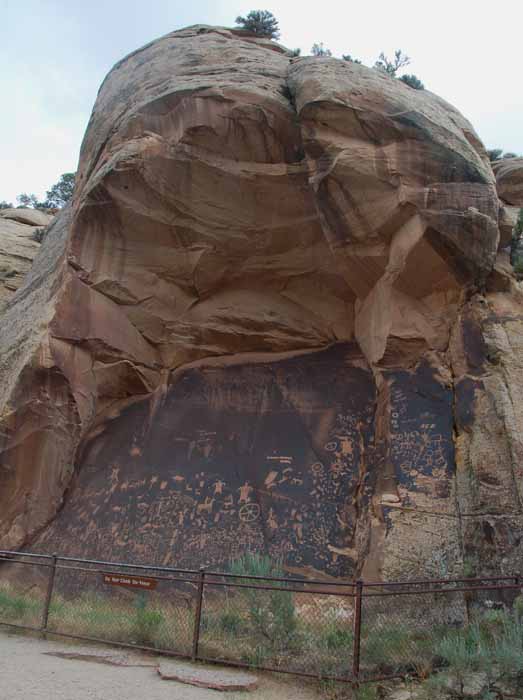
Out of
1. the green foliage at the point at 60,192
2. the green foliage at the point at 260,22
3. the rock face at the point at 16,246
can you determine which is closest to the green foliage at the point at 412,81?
the green foliage at the point at 260,22

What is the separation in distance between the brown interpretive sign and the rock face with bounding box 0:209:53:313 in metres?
10.8

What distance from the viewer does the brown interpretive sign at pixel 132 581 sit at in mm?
6346

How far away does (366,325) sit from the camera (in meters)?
9.87

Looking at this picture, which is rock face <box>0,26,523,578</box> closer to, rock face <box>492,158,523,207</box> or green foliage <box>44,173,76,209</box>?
rock face <box>492,158,523,207</box>

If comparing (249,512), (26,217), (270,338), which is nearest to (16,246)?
(26,217)

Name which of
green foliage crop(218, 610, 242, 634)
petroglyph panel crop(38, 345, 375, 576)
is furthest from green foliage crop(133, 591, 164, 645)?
petroglyph panel crop(38, 345, 375, 576)

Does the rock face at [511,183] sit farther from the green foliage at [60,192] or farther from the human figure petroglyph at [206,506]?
the green foliage at [60,192]

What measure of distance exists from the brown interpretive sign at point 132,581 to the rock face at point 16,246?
10784 millimetres

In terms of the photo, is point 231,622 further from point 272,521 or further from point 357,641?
point 272,521

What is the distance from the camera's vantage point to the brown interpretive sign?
6.35m

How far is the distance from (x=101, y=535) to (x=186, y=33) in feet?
30.2

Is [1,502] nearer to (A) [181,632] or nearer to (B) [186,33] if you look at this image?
(A) [181,632]

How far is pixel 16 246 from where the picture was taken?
1814cm

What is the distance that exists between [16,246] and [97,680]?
15211 millimetres
